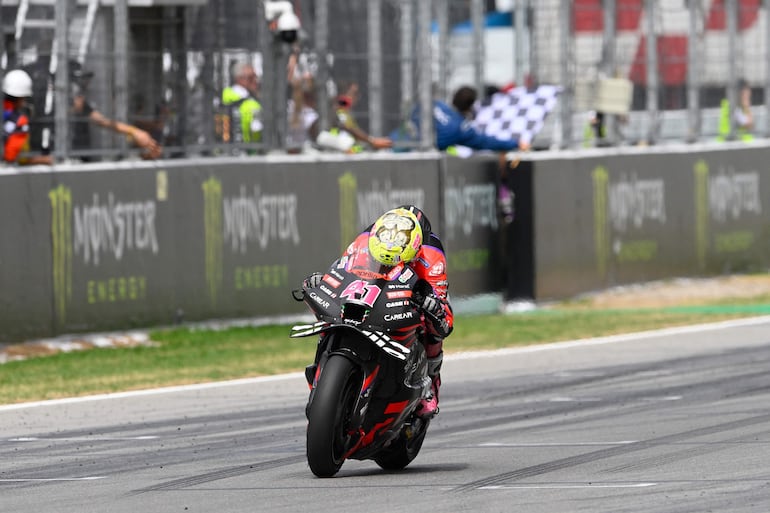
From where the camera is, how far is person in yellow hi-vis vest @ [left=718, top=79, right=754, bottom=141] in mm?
24047

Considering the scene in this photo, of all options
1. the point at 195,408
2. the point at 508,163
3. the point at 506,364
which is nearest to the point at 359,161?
the point at 508,163

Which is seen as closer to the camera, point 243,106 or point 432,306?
point 432,306

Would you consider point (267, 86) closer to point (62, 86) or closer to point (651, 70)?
point (62, 86)

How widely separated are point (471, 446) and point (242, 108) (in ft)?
27.1

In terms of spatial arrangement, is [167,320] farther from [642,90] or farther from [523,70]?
[642,90]

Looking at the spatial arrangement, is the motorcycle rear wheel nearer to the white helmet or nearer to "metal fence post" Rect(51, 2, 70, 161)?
the white helmet

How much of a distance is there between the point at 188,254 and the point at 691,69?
941 centimetres

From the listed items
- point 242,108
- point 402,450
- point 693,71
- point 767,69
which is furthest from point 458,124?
point 402,450

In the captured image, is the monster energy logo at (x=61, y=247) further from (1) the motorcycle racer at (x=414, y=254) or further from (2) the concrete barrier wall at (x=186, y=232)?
(1) the motorcycle racer at (x=414, y=254)

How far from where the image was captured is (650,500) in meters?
7.44

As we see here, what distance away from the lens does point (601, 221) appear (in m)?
21.0

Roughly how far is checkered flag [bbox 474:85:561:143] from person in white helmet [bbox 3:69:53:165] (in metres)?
6.48

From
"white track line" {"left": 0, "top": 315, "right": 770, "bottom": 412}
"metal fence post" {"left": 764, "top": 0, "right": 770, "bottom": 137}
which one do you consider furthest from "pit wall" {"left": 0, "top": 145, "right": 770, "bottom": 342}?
"white track line" {"left": 0, "top": 315, "right": 770, "bottom": 412}

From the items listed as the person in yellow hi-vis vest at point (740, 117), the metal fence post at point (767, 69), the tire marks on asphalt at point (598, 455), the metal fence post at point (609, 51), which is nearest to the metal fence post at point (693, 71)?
the person in yellow hi-vis vest at point (740, 117)
